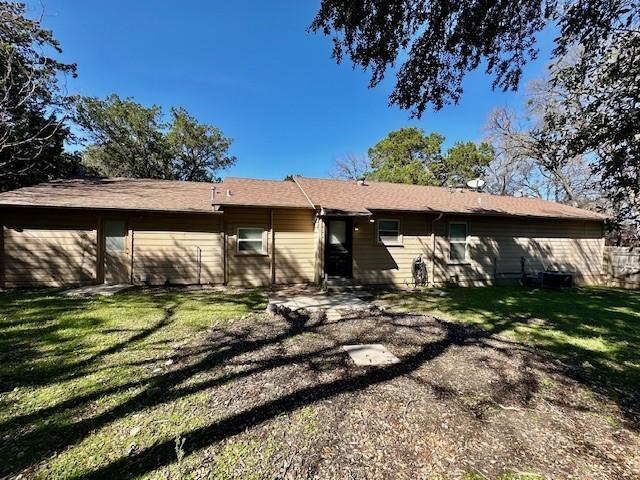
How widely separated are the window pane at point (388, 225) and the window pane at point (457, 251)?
2.28 meters

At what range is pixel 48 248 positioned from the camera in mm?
8734

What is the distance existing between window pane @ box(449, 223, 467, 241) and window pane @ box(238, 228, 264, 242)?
665cm

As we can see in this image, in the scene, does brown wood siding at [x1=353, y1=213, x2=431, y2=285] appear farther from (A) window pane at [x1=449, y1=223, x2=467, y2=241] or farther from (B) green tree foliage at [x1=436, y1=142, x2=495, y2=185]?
(B) green tree foliage at [x1=436, y1=142, x2=495, y2=185]

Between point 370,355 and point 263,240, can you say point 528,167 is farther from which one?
point 370,355

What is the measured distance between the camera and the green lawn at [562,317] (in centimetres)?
435

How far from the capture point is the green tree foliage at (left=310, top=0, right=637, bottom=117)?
424cm

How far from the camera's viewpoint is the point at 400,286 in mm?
10242

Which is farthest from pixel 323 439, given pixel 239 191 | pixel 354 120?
pixel 354 120

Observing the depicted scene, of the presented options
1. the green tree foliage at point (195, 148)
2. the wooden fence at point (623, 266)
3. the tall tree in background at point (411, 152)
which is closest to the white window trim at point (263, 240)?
the wooden fence at point (623, 266)

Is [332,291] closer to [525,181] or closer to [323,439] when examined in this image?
[323,439]

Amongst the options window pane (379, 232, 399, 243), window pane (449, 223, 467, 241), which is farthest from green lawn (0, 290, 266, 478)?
window pane (449, 223, 467, 241)

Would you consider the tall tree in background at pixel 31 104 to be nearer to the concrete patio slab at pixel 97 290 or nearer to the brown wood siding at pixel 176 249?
the brown wood siding at pixel 176 249

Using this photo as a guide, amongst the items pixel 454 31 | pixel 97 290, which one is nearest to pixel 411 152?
pixel 454 31

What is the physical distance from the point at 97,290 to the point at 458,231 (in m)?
11.4
